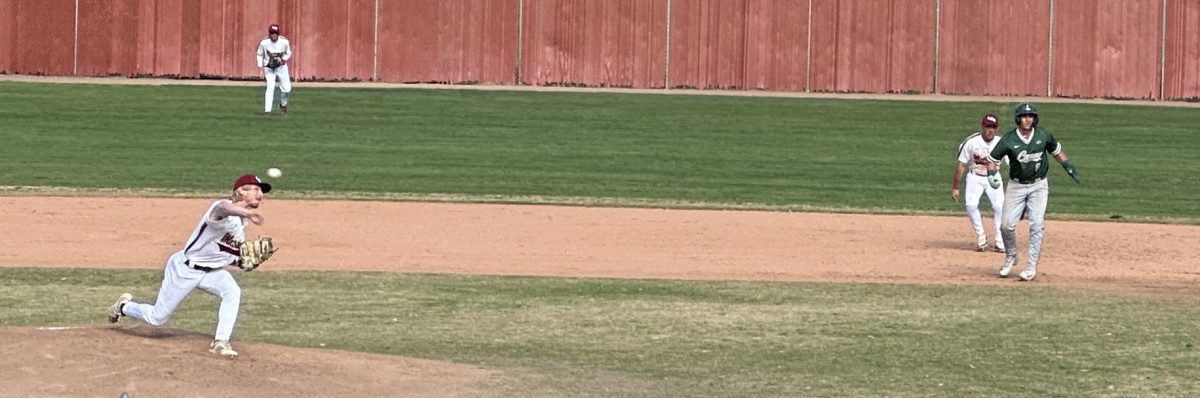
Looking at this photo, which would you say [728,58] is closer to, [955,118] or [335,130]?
[955,118]

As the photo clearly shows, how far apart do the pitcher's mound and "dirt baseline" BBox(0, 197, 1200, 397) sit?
6.25m

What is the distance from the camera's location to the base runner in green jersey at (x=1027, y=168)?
1931cm

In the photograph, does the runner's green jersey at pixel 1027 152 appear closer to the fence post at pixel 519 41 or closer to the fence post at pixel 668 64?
the fence post at pixel 668 64

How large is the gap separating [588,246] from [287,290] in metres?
4.99

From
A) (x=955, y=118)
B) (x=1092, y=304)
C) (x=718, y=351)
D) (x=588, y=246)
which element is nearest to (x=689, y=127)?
(x=955, y=118)

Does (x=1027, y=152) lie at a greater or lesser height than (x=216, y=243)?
greater

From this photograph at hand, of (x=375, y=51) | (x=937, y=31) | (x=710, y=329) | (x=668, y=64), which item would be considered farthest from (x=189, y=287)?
(x=937, y=31)

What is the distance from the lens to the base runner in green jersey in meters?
19.3

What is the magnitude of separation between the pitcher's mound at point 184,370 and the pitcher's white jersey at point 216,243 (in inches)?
24.5

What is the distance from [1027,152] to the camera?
19328 mm

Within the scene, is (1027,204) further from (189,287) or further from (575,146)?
(575,146)

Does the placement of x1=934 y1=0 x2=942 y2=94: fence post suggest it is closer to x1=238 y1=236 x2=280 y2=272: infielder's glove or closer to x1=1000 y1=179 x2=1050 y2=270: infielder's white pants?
x1=1000 y1=179 x2=1050 y2=270: infielder's white pants

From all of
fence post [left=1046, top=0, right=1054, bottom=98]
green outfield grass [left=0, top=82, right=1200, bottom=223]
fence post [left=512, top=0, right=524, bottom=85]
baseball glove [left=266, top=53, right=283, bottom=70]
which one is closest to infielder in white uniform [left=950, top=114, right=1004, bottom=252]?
green outfield grass [left=0, top=82, right=1200, bottom=223]

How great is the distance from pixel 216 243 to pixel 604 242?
967 centimetres
